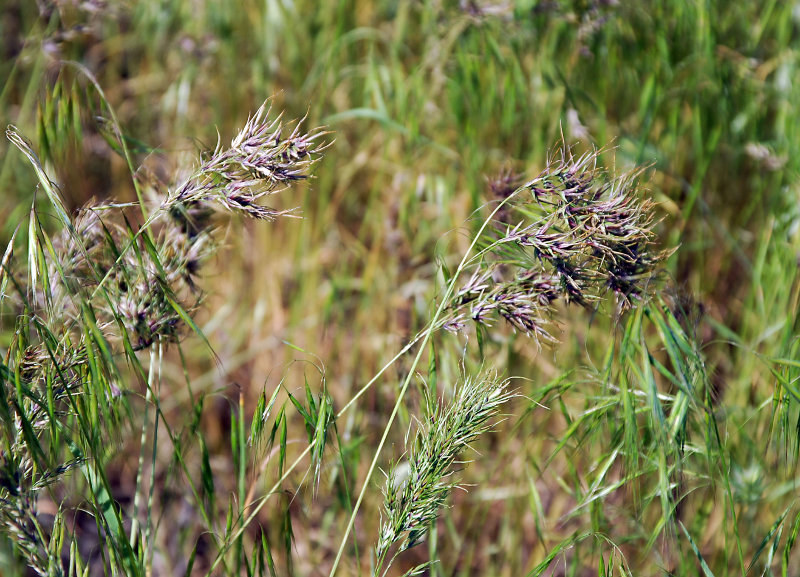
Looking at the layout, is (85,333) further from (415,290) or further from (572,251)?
(415,290)

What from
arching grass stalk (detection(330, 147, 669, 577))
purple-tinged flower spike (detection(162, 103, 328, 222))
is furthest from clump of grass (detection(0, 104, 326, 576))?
arching grass stalk (detection(330, 147, 669, 577))

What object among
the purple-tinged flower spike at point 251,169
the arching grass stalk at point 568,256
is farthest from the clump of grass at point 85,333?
the arching grass stalk at point 568,256

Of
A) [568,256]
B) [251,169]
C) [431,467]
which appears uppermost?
[251,169]

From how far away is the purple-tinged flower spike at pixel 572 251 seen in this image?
2.89ft

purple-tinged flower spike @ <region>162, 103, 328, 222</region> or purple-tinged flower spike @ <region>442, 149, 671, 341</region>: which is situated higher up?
purple-tinged flower spike @ <region>162, 103, 328, 222</region>

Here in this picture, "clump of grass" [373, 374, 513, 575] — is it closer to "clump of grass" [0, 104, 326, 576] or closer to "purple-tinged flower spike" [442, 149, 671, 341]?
"purple-tinged flower spike" [442, 149, 671, 341]

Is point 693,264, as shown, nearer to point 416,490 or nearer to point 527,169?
point 527,169

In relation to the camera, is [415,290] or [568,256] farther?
[415,290]

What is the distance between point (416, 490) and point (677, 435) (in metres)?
0.39

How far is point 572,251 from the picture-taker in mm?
865

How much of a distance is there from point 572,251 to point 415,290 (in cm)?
74

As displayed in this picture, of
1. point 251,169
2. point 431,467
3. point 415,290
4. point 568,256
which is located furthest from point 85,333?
point 415,290

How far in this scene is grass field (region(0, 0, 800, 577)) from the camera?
0.95 metres

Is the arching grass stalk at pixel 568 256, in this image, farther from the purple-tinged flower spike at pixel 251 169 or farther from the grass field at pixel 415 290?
the purple-tinged flower spike at pixel 251 169
